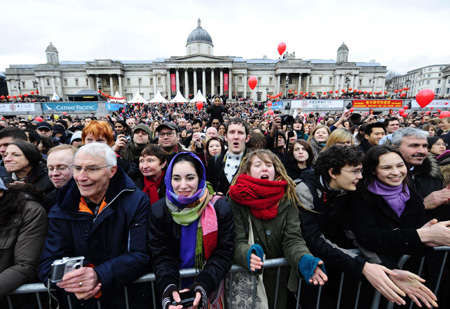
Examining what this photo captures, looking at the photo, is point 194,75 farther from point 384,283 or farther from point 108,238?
point 384,283

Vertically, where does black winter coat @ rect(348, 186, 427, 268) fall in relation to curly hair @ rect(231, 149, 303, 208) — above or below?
below

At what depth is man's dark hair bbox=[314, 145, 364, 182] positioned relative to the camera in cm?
227

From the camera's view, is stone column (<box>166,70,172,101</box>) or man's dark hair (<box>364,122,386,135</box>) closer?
man's dark hair (<box>364,122,386,135</box>)

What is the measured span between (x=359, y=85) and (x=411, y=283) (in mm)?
71850

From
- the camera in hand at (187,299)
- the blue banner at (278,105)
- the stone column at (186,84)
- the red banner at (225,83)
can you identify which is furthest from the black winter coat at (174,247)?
the stone column at (186,84)

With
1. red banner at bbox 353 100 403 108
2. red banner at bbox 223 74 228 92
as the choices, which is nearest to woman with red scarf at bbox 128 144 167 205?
red banner at bbox 353 100 403 108

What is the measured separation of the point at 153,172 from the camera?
3.04 meters

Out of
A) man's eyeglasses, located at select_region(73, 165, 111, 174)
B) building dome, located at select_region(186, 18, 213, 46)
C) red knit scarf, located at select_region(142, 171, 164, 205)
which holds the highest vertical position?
building dome, located at select_region(186, 18, 213, 46)

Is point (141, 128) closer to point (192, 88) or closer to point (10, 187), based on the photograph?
point (10, 187)

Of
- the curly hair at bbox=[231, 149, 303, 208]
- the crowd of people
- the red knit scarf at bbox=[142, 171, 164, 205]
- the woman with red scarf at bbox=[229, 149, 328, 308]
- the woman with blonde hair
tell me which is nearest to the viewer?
the crowd of people

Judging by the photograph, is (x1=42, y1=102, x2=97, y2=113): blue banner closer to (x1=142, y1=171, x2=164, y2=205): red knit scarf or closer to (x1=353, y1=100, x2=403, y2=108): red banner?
(x1=142, y1=171, x2=164, y2=205): red knit scarf

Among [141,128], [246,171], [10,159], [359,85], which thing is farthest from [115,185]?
[359,85]

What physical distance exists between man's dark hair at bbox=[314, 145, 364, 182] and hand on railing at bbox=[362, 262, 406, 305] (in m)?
0.92

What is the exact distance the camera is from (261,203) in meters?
2.25
